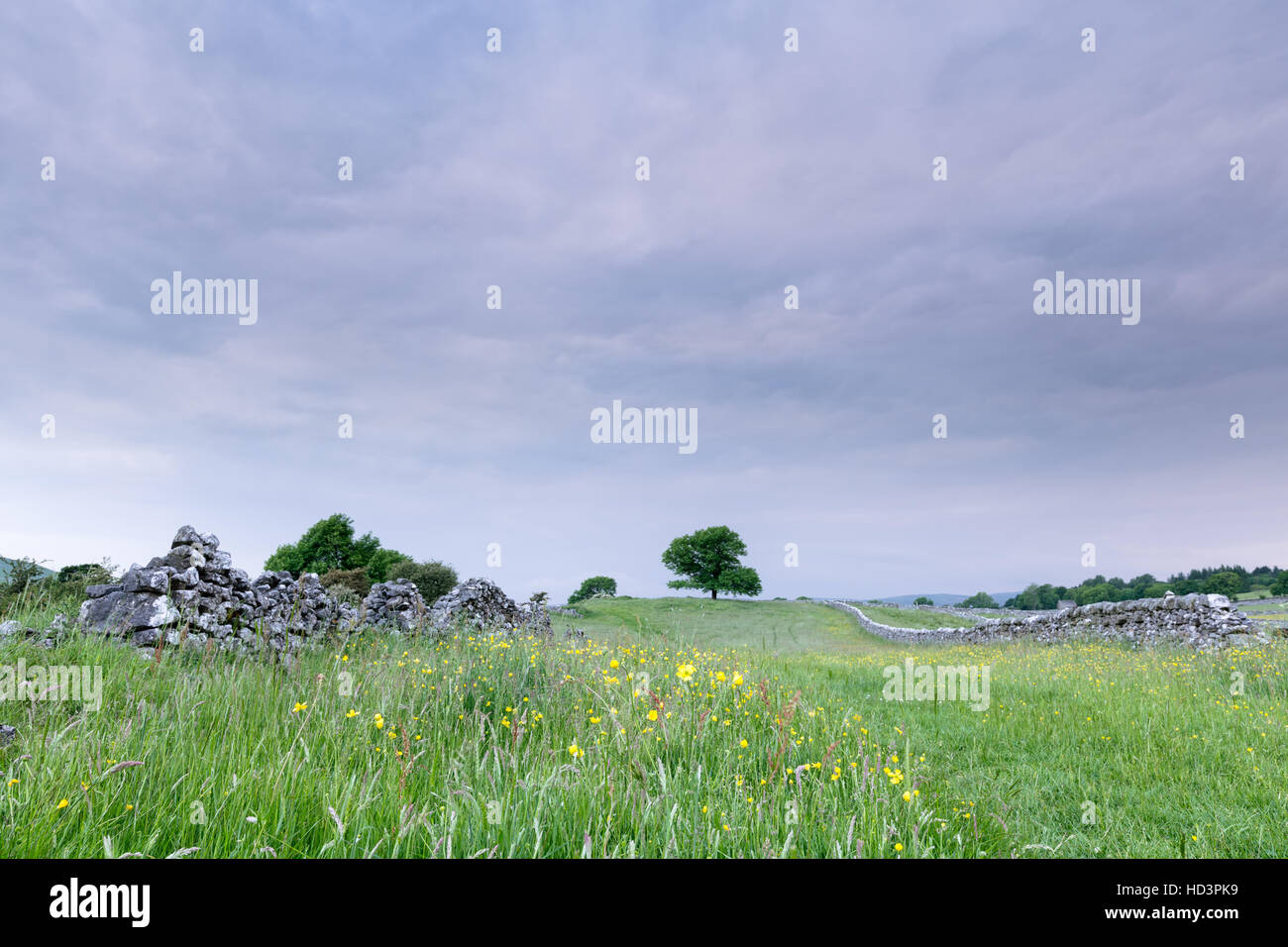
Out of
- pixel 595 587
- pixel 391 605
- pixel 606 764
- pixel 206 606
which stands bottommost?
pixel 595 587

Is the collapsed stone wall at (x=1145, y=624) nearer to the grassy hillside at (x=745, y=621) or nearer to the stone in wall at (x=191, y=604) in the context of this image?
the grassy hillside at (x=745, y=621)

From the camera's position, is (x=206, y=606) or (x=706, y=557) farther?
(x=706, y=557)

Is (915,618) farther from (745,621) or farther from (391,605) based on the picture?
(391,605)

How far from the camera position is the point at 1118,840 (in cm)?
513

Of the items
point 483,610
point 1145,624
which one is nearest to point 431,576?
point 483,610

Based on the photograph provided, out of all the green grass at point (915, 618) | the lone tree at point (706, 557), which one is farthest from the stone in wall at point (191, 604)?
the lone tree at point (706, 557)

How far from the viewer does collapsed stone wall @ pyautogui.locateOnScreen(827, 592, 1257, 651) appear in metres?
18.2

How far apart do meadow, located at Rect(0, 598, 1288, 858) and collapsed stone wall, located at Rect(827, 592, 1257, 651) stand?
914 centimetres

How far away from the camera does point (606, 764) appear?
4.57 meters

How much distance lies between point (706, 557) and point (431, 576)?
47.5 m

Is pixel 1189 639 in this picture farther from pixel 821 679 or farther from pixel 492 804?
pixel 492 804
